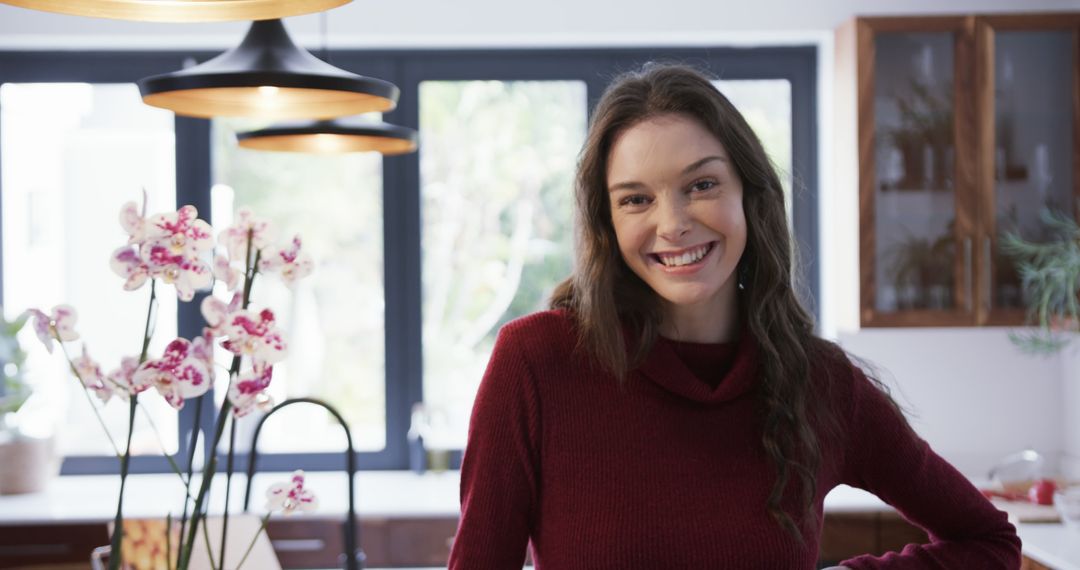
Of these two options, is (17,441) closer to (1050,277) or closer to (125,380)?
(125,380)

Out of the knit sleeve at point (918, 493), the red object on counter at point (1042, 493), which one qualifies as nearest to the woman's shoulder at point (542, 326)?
the knit sleeve at point (918, 493)

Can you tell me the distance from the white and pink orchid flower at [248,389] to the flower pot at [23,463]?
3018 millimetres

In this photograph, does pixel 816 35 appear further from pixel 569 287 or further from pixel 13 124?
pixel 13 124

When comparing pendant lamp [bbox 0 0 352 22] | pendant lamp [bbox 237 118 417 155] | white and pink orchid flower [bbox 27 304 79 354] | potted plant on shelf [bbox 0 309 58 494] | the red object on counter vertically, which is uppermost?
pendant lamp [bbox 237 118 417 155]

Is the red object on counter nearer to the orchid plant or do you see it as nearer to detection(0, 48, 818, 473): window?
detection(0, 48, 818, 473): window

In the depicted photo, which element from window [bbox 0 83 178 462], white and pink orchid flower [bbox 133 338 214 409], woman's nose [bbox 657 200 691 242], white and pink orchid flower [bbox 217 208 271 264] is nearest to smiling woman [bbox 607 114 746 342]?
woman's nose [bbox 657 200 691 242]

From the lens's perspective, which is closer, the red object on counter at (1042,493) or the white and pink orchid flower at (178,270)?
the white and pink orchid flower at (178,270)

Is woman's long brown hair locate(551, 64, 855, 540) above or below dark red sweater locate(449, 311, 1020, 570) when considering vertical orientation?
above

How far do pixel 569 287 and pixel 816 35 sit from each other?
99.1 inches

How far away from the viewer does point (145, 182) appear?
13.4 ft

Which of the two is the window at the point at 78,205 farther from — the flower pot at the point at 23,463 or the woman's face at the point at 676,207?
the woman's face at the point at 676,207

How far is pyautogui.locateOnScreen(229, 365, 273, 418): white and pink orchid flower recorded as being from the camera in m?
0.96

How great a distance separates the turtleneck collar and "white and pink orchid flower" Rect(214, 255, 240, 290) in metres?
0.71

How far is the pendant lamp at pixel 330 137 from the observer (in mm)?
2373
